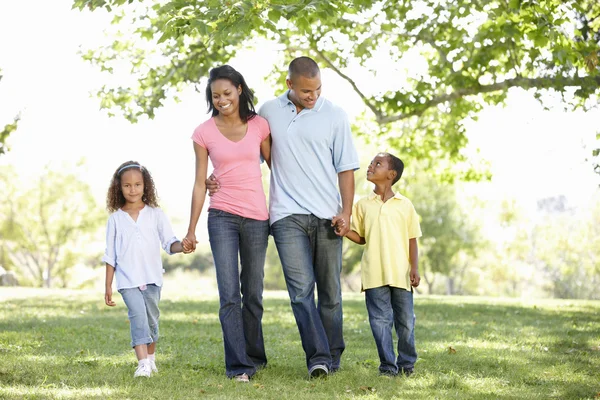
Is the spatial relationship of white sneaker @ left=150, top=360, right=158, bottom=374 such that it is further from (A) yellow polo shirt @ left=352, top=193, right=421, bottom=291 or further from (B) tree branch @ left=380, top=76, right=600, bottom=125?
(B) tree branch @ left=380, top=76, right=600, bottom=125

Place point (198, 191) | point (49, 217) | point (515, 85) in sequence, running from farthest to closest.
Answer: point (49, 217), point (515, 85), point (198, 191)

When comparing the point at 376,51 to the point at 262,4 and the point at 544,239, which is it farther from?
the point at 544,239

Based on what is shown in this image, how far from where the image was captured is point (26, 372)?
6680 mm

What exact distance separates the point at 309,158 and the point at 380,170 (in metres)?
0.65

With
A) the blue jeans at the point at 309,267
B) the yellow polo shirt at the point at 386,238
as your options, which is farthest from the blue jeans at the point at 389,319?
the blue jeans at the point at 309,267

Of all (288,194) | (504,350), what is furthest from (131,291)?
(504,350)

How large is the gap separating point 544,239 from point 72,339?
4925 cm

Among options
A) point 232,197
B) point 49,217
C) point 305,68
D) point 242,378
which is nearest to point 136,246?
point 232,197

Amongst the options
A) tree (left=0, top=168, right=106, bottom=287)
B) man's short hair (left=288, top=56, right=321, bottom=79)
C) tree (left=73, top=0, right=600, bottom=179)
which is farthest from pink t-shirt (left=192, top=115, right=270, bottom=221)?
tree (left=0, top=168, right=106, bottom=287)

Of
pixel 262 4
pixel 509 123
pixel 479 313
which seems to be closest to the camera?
pixel 262 4

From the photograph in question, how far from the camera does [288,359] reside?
784 centimetres

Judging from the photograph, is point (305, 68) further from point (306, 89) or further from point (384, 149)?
point (384, 149)

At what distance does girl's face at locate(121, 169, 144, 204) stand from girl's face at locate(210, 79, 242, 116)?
98 cm

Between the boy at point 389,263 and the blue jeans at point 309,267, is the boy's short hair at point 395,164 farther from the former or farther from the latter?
the blue jeans at point 309,267
